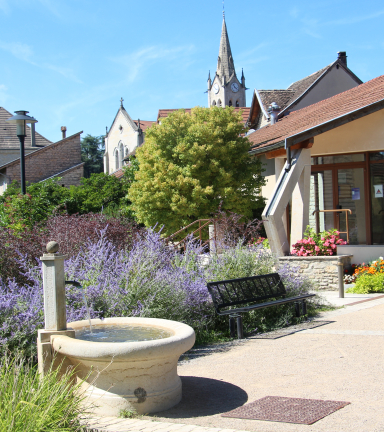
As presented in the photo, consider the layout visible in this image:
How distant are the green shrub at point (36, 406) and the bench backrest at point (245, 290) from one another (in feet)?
12.7

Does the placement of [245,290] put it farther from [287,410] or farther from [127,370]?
[127,370]

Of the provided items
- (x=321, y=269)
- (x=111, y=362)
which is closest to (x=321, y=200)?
(x=321, y=269)

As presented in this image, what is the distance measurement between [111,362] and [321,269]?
8.52 meters

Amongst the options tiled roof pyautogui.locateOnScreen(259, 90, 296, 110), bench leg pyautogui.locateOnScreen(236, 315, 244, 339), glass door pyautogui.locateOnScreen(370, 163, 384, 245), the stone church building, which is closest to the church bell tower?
the stone church building

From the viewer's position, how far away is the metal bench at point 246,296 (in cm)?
728

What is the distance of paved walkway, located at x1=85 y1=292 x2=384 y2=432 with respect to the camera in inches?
153

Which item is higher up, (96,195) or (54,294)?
(96,195)

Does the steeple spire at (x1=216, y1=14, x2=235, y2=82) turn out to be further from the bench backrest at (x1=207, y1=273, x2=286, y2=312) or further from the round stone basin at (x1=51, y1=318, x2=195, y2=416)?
the round stone basin at (x1=51, y1=318, x2=195, y2=416)

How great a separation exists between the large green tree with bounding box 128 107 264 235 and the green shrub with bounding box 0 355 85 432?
12.7 m

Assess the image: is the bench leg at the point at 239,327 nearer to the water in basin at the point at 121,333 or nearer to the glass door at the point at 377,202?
the water in basin at the point at 121,333

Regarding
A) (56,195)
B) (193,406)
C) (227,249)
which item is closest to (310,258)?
(227,249)

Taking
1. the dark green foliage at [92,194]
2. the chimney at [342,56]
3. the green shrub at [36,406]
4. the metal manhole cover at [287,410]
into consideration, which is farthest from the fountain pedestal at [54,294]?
the chimney at [342,56]

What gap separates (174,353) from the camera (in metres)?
4.31

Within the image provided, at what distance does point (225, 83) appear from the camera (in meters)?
74.4
